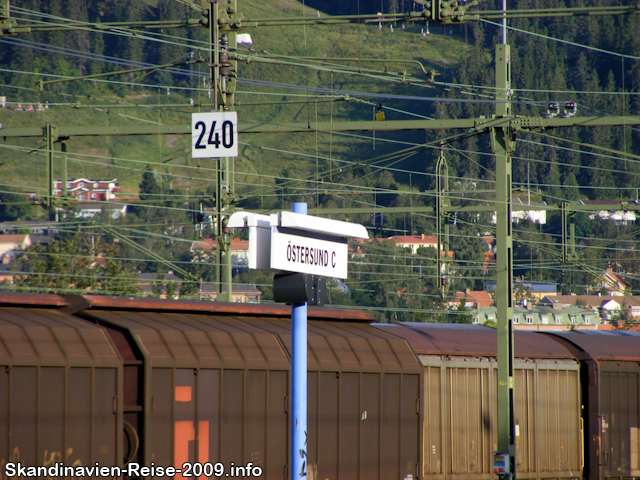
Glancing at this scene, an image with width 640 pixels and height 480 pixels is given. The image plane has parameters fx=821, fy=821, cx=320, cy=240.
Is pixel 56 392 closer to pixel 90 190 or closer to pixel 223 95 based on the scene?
pixel 223 95

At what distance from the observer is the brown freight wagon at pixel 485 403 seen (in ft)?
50.4

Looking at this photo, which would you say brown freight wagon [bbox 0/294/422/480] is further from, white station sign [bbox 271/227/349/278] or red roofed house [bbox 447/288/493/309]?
red roofed house [bbox 447/288/493/309]

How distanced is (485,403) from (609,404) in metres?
3.46

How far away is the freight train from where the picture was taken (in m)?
10.6

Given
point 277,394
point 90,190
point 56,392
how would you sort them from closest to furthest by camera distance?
point 56,392, point 277,394, point 90,190

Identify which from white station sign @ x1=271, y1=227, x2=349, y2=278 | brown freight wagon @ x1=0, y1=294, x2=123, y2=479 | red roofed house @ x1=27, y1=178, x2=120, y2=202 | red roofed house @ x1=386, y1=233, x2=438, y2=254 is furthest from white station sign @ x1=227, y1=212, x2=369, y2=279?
red roofed house @ x1=386, y1=233, x2=438, y2=254

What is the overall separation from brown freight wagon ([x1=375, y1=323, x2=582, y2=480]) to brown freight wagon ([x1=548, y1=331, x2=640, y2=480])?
0.26 metres

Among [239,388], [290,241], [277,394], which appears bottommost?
[277,394]

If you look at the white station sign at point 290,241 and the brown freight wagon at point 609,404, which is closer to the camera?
the white station sign at point 290,241

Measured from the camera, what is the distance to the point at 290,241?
22.7 feet

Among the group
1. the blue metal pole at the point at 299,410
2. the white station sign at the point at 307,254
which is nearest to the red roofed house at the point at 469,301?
the white station sign at the point at 307,254

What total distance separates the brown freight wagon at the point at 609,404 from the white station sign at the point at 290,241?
477 inches

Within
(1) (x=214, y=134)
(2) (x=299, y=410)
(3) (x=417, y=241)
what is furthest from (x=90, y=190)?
(3) (x=417, y=241)

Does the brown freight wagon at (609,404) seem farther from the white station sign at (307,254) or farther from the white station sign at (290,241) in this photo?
the white station sign at (290,241)
